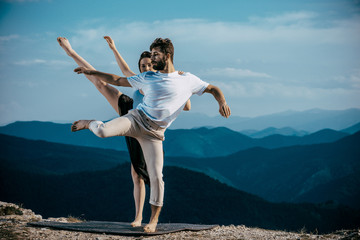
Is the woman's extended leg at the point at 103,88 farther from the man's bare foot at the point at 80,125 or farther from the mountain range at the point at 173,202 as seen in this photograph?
the mountain range at the point at 173,202

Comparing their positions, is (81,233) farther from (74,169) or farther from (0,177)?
(74,169)

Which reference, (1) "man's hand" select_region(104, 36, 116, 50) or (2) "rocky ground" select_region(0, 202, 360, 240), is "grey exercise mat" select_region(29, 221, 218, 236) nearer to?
(2) "rocky ground" select_region(0, 202, 360, 240)

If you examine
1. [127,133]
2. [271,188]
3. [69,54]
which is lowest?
[271,188]

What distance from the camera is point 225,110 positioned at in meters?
5.93

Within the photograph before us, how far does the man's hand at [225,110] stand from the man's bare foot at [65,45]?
2.62 metres

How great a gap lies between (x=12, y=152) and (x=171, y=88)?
61.6 metres

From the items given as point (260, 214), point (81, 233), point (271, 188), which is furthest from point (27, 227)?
point (271, 188)

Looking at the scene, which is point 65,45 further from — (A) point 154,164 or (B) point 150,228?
(B) point 150,228

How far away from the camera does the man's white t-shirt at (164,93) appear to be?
5.87 meters

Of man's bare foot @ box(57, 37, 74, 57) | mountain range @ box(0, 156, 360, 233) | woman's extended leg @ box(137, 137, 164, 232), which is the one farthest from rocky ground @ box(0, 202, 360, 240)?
mountain range @ box(0, 156, 360, 233)

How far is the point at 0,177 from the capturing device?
153 feet

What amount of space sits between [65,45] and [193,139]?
98044 mm

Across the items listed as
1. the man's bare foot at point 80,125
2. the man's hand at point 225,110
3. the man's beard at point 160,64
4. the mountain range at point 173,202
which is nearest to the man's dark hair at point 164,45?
the man's beard at point 160,64

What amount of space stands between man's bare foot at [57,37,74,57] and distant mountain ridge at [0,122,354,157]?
291 ft
